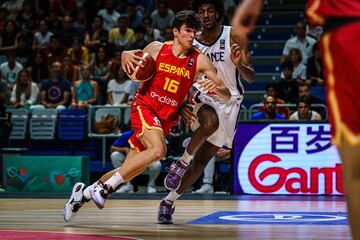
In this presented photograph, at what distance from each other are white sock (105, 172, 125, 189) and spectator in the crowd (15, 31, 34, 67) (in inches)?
370

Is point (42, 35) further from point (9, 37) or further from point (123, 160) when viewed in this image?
point (123, 160)

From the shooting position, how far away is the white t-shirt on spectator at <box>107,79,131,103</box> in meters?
13.4

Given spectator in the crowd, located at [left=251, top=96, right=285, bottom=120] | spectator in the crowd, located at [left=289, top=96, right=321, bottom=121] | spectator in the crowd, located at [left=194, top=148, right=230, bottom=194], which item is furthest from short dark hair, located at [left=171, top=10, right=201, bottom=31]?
spectator in the crowd, located at [left=251, top=96, right=285, bottom=120]

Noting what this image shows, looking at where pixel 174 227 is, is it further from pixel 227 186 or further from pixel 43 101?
pixel 43 101

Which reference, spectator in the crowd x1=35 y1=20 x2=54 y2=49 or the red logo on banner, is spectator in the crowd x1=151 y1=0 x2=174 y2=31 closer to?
spectator in the crowd x1=35 y1=20 x2=54 y2=49

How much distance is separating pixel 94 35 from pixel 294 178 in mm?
6228

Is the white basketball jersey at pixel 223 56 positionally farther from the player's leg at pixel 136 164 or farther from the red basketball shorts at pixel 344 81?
the red basketball shorts at pixel 344 81

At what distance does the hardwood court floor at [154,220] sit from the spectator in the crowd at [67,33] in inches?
252

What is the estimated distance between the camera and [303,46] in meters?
14.1

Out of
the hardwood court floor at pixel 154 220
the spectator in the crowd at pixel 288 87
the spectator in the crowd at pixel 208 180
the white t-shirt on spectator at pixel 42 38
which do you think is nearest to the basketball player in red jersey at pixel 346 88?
the hardwood court floor at pixel 154 220

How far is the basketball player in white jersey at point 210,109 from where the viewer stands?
7039 mm

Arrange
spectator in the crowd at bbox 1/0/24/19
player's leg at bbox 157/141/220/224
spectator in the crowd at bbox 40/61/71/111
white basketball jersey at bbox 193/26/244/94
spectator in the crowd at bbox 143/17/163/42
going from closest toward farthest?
player's leg at bbox 157/141/220/224 < white basketball jersey at bbox 193/26/244/94 < spectator in the crowd at bbox 40/61/71/111 < spectator in the crowd at bbox 143/17/163/42 < spectator in the crowd at bbox 1/0/24/19

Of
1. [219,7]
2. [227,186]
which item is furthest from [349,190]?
[227,186]

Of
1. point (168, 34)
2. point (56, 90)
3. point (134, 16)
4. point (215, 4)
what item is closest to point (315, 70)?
point (168, 34)
